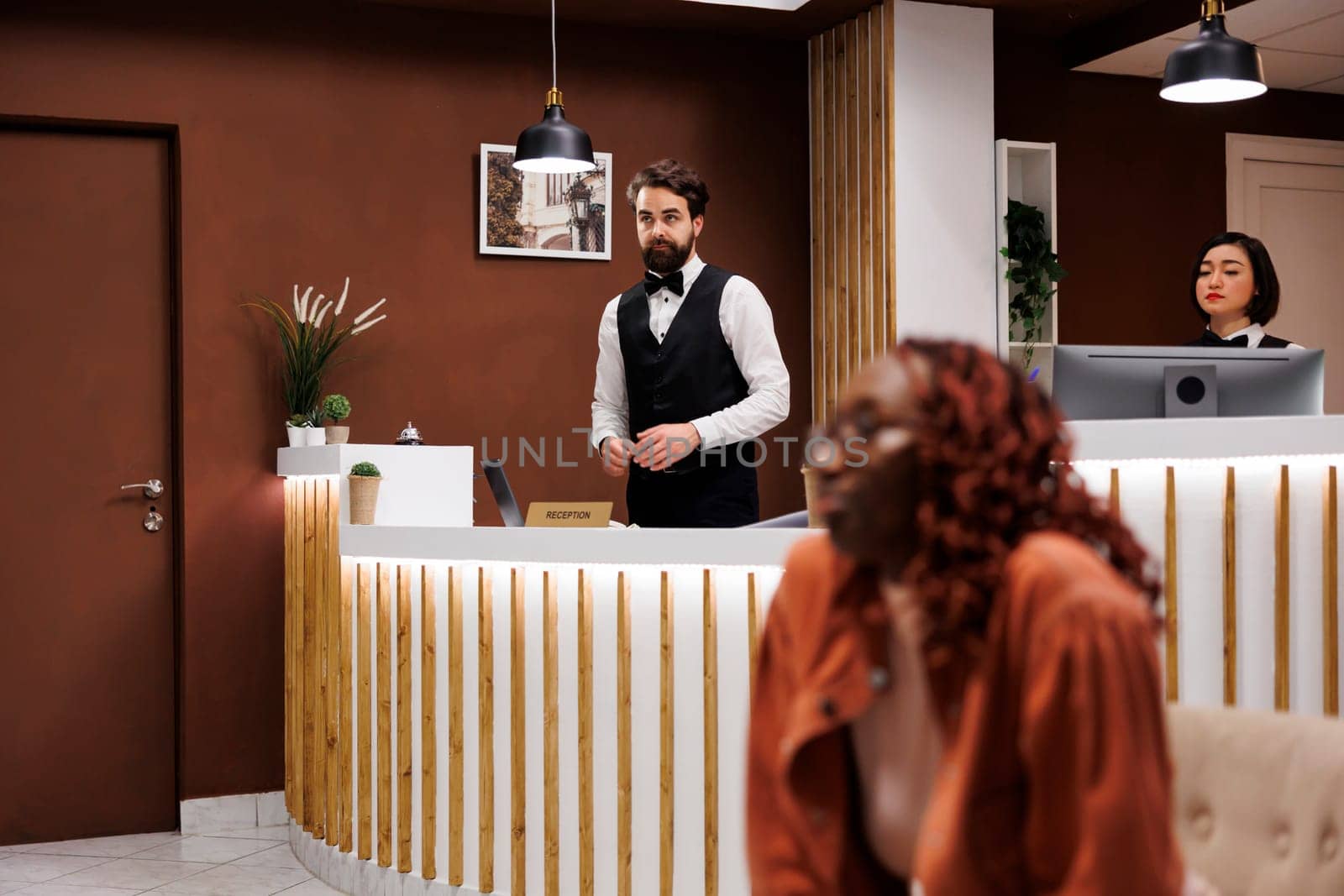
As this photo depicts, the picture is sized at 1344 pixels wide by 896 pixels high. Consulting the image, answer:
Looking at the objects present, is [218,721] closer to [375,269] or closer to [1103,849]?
[375,269]

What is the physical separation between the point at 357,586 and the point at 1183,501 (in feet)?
7.47

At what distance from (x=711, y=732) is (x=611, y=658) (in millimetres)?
312

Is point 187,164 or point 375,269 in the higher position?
point 187,164

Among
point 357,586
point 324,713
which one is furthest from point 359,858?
point 357,586

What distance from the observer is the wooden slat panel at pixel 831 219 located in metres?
5.09

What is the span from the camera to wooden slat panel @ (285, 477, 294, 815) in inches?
169

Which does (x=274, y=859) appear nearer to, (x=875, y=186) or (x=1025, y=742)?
(x=875, y=186)

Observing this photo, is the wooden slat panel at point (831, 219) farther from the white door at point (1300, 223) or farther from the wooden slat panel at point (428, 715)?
the wooden slat panel at point (428, 715)

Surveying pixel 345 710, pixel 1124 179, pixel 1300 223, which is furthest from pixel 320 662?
pixel 1300 223

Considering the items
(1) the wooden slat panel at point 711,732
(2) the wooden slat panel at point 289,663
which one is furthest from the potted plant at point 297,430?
(1) the wooden slat panel at point 711,732

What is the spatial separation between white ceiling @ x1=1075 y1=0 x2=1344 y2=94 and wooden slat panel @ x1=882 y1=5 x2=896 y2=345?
104 cm

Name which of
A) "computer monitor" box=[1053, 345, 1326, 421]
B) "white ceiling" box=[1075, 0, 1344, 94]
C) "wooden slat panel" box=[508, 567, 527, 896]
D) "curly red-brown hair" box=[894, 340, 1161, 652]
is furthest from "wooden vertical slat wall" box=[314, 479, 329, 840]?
"white ceiling" box=[1075, 0, 1344, 94]

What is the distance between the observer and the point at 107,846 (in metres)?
4.44

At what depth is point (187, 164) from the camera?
15.0 ft
